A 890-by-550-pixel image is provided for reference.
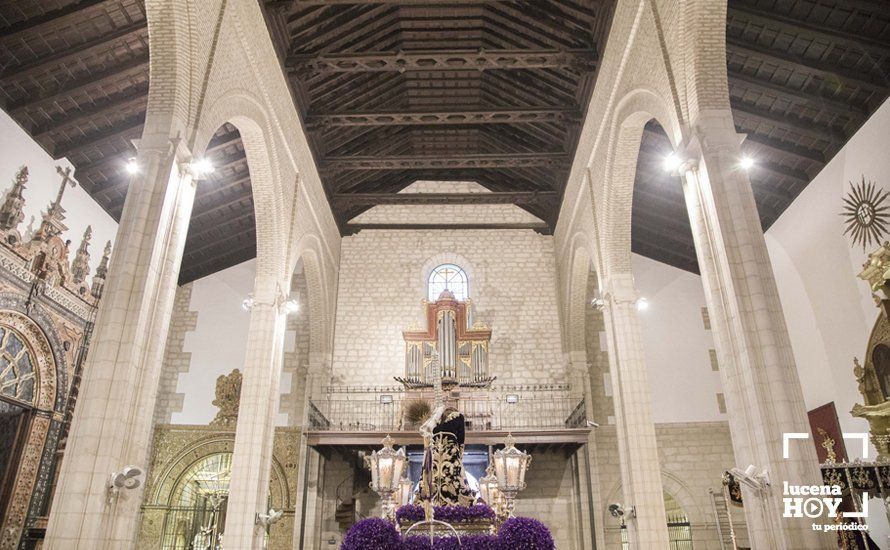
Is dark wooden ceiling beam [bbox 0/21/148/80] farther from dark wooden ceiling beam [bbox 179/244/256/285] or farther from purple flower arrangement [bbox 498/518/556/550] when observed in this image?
purple flower arrangement [bbox 498/518/556/550]

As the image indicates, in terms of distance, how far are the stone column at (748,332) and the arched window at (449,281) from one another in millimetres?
8975

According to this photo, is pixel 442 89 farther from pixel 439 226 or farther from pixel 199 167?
pixel 199 167

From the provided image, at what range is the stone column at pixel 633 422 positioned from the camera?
8.62m

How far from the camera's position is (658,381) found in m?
14.1

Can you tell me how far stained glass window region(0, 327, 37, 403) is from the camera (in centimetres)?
925

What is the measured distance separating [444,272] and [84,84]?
8715mm

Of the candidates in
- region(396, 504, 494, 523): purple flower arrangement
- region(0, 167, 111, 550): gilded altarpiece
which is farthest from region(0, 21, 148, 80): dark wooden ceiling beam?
region(396, 504, 494, 523): purple flower arrangement

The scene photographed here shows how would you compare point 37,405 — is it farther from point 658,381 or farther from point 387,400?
point 658,381

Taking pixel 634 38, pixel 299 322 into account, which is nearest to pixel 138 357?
pixel 634 38

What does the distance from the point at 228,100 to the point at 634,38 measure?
5395 millimetres

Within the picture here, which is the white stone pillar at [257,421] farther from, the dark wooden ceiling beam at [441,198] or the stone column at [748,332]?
the stone column at [748,332]

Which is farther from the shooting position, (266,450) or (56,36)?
(266,450)

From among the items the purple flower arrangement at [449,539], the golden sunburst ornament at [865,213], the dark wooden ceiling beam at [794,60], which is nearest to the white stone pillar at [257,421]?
the purple flower arrangement at [449,539]

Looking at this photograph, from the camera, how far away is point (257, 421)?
29.9 feet
